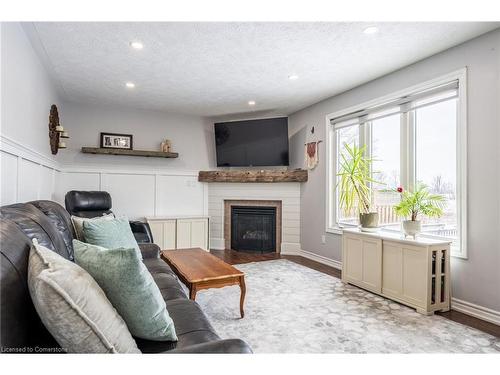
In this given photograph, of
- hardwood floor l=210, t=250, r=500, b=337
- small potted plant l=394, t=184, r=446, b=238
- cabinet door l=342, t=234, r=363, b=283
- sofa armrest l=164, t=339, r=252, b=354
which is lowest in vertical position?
hardwood floor l=210, t=250, r=500, b=337

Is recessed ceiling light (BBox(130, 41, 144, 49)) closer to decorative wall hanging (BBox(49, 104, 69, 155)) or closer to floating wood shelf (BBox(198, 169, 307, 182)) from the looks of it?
decorative wall hanging (BBox(49, 104, 69, 155))

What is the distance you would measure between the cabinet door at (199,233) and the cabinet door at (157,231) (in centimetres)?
50

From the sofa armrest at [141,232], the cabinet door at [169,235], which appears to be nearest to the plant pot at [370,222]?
the sofa armrest at [141,232]

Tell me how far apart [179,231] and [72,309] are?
13.5ft

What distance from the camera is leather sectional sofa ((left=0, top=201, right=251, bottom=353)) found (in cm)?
84

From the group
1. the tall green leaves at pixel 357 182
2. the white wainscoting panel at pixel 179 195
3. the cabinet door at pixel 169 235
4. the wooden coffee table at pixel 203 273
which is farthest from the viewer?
the white wainscoting panel at pixel 179 195

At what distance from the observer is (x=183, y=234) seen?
4.93 meters

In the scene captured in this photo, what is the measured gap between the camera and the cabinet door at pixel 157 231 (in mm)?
4742

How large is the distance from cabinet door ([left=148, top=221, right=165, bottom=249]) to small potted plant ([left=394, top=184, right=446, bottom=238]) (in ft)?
11.4

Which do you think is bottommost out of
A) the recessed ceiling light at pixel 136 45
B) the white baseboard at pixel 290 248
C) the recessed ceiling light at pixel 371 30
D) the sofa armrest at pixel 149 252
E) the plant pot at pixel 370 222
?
the white baseboard at pixel 290 248

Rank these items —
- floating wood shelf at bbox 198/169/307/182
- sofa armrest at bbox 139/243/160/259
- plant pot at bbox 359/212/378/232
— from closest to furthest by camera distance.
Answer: sofa armrest at bbox 139/243/160/259 < plant pot at bbox 359/212/378/232 < floating wood shelf at bbox 198/169/307/182

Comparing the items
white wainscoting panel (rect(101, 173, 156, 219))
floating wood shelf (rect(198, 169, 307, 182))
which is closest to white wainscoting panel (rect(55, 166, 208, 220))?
white wainscoting panel (rect(101, 173, 156, 219))

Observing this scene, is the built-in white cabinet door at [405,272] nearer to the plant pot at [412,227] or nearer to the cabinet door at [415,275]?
the cabinet door at [415,275]
